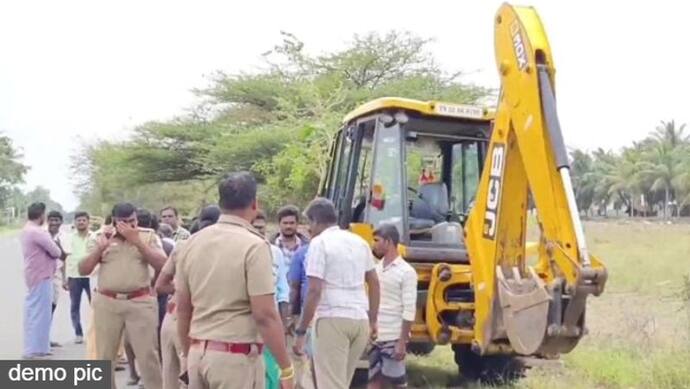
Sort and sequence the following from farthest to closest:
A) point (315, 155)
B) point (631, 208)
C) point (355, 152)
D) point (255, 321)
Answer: point (631, 208) → point (315, 155) → point (355, 152) → point (255, 321)

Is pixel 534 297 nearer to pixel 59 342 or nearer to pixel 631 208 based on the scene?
pixel 59 342

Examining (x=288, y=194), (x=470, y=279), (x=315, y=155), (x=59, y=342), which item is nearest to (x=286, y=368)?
(x=470, y=279)

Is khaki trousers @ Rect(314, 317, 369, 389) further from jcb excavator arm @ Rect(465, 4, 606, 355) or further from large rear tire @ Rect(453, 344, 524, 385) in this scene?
large rear tire @ Rect(453, 344, 524, 385)

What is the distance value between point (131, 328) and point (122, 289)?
1.01ft

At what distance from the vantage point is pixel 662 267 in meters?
22.5

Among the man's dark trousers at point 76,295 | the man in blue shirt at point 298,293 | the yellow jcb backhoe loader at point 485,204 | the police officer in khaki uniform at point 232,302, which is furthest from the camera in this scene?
the man's dark trousers at point 76,295

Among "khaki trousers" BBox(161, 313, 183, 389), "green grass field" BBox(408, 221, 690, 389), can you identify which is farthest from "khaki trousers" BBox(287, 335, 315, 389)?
"green grass field" BBox(408, 221, 690, 389)

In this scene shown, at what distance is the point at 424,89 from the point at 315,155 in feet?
15.6

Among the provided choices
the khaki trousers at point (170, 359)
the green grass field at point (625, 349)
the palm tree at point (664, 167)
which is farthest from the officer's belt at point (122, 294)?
the palm tree at point (664, 167)

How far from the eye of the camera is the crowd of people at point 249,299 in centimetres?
479

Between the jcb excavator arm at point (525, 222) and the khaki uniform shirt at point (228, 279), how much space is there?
101 inches

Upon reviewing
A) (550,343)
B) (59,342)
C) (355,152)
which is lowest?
(59,342)

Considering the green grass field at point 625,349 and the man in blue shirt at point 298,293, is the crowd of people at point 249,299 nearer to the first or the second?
the man in blue shirt at point 298,293

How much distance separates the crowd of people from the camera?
4789 millimetres
